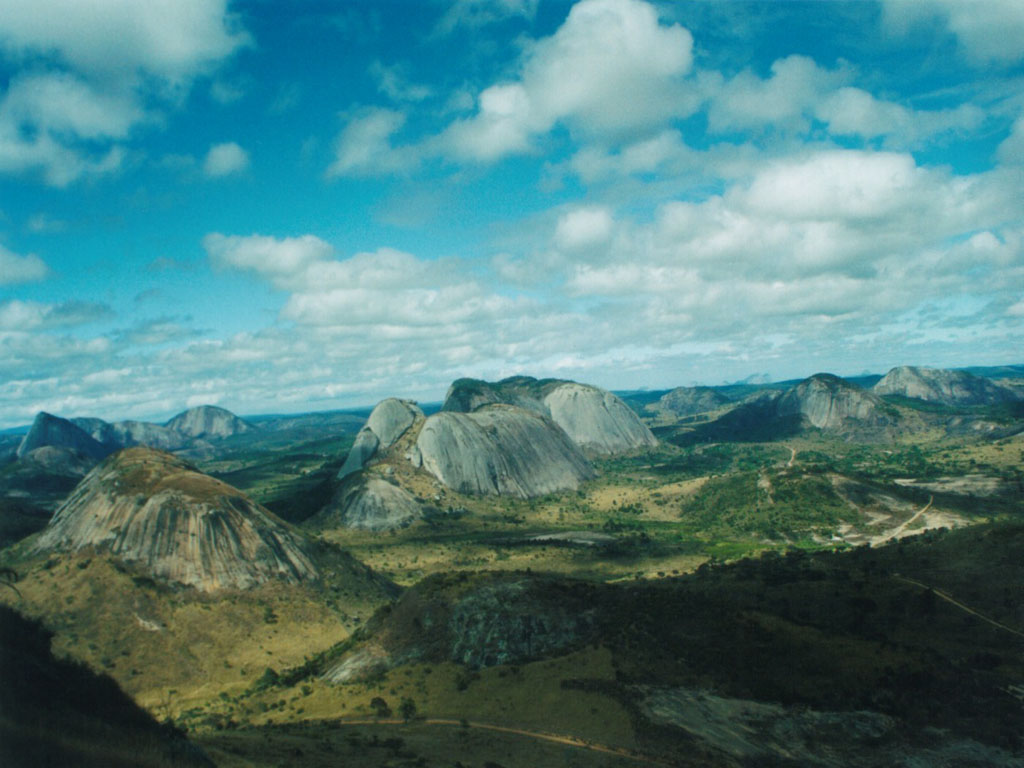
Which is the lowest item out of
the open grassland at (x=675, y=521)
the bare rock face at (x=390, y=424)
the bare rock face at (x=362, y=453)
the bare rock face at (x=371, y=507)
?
the open grassland at (x=675, y=521)

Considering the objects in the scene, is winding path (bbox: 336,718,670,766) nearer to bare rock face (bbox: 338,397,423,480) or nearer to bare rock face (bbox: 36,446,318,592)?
bare rock face (bbox: 36,446,318,592)

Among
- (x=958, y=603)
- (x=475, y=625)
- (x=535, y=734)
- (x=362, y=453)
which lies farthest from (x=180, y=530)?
(x=362, y=453)

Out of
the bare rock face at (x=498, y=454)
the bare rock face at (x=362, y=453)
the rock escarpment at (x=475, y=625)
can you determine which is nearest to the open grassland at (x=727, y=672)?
the rock escarpment at (x=475, y=625)

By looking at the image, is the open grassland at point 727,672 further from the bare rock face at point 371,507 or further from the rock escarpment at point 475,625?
the bare rock face at point 371,507

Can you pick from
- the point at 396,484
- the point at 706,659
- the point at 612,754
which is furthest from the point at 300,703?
the point at 396,484

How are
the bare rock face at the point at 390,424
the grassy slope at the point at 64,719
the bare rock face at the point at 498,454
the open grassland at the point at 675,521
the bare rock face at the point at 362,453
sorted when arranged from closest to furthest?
1. the grassy slope at the point at 64,719
2. the open grassland at the point at 675,521
3. the bare rock face at the point at 498,454
4. the bare rock face at the point at 362,453
5. the bare rock face at the point at 390,424

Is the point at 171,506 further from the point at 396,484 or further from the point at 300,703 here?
the point at 396,484
